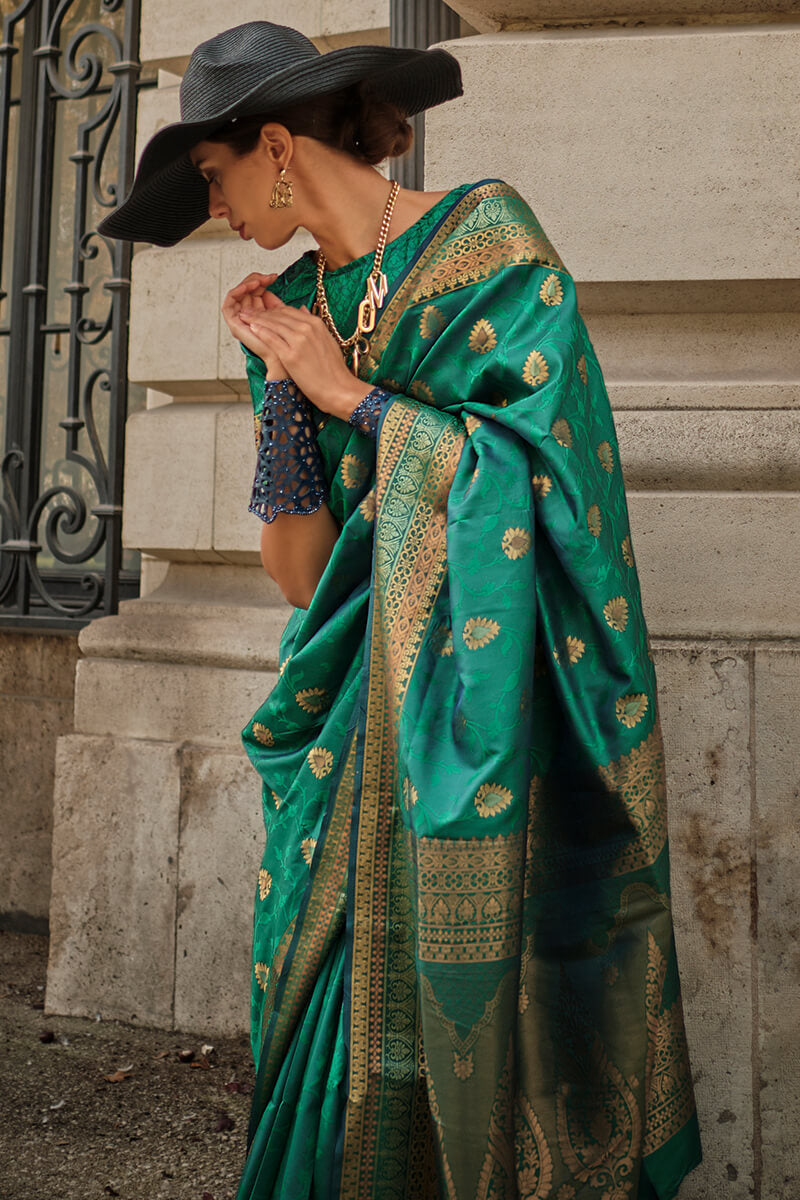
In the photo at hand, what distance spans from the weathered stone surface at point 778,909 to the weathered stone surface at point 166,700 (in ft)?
4.36

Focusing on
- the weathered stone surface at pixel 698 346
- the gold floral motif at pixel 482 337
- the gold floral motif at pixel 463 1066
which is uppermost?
the weathered stone surface at pixel 698 346

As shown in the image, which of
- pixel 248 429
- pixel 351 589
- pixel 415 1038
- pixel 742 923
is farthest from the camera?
→ pixel 248 429

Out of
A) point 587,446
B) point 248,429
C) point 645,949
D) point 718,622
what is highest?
point 248,429

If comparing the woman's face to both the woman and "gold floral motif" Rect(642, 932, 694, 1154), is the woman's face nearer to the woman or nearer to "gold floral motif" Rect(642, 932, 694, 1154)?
the woman

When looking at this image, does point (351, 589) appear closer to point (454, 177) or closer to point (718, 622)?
A: point (718, 622)

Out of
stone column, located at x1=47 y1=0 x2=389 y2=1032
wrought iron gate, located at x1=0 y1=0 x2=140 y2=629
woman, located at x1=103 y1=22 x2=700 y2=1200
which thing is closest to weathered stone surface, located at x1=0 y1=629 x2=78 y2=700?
wrought iron gate, located at x1=0 y1=0 x2=140 y2=629

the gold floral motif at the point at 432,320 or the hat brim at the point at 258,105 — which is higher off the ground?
the hat brim at the point at 258,105

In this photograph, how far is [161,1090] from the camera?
2.90 metres

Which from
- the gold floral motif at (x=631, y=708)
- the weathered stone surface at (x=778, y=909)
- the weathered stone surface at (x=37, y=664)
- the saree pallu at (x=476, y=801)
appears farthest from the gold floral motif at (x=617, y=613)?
the weathered stone surface at (x=37, y=664)

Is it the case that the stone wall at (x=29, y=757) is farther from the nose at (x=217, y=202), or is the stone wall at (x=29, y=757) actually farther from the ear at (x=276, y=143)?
the ear at (x=276, y=143)

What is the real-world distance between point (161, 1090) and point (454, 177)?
2347 mm

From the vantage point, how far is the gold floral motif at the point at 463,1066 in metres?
1.56

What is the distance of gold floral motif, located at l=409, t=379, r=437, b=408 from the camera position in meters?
1.83

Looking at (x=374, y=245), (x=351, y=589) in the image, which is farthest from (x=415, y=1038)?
(x=374, y=245)
